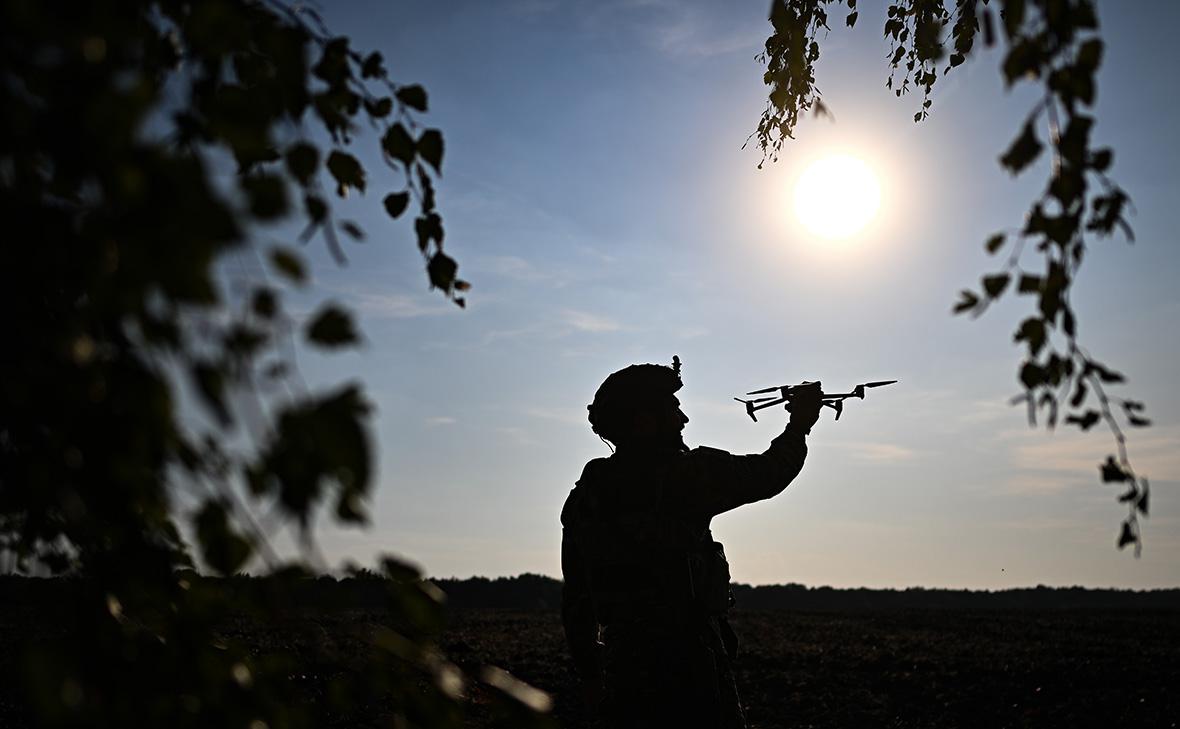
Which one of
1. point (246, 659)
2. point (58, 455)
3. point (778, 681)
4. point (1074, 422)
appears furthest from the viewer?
point (778, 681)

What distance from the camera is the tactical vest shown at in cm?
573

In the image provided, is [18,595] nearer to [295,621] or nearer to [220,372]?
[295,621]

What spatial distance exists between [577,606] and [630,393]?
4.22ft

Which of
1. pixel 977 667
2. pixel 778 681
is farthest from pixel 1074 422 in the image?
pixel 977 667

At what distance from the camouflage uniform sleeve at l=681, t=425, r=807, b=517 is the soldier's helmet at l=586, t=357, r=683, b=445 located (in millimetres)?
455

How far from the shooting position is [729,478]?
5.72m

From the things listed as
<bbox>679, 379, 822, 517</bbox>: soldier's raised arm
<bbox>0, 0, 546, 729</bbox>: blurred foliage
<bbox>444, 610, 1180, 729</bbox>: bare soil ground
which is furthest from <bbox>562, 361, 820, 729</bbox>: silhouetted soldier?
<bbox>444, 610, 1180, 729</bbox>: bare soil ground

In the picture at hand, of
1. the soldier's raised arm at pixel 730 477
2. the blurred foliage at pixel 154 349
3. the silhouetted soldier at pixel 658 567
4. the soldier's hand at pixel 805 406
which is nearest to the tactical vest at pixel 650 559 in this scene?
the silhouetted soldier at pixel 658 567

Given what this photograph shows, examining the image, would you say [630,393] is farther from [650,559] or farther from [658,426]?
[650,559]

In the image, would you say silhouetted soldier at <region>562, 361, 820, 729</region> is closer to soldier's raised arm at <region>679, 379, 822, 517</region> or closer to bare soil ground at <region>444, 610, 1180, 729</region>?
soldier's raised arm at <region>679, 379, 822, 517</region>

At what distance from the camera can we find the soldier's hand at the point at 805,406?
6234mm

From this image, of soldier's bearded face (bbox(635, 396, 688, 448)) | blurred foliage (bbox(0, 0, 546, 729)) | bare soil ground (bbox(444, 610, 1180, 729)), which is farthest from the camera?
bare soil ground (bbox(444, 610, 1180, 729))

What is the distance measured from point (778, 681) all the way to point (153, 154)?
16.1 m

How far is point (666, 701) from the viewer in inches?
221
